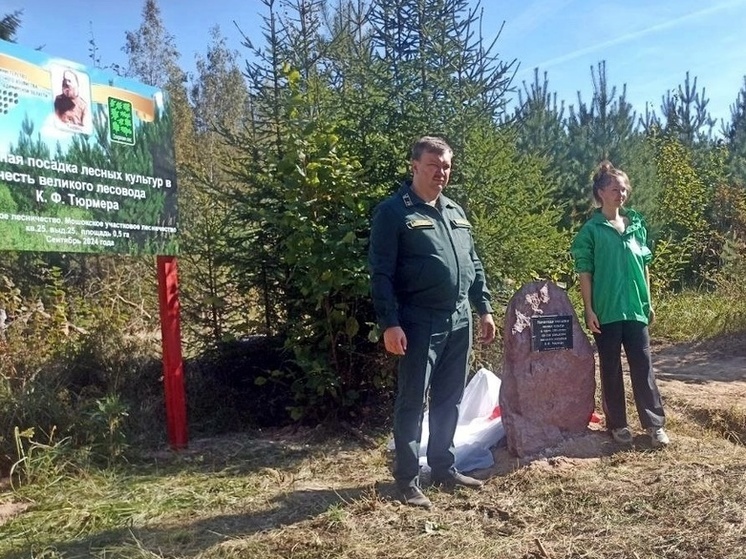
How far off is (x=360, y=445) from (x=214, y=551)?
1.94m

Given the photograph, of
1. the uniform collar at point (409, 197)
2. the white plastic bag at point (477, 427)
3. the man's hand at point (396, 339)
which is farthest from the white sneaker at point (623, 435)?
the uniform collar at point (409, 197)

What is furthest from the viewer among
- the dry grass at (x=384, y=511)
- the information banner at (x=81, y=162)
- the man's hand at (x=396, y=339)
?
the information banner at (x=81, y=162)

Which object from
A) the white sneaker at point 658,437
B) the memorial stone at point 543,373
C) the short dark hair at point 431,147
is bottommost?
the white sneaker at point 658,437

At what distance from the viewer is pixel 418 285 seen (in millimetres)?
3717

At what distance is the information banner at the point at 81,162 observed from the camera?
13.1 ft

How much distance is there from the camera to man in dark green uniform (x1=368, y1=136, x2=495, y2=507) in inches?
144

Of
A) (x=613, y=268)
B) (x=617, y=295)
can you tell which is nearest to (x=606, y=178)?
(x=613, y=268)

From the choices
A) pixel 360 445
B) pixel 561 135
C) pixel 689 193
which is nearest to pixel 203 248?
pixel 360 445

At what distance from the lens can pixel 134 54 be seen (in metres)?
28.4

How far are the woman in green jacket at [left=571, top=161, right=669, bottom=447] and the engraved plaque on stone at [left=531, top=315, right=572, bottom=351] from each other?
0.19 metres

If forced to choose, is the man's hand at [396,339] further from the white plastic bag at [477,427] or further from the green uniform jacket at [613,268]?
the green uniform jacket at [613,268]

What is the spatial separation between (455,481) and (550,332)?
123 centimetres

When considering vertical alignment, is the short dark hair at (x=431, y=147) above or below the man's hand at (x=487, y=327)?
above

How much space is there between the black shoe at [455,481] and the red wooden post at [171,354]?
1.93 metres
